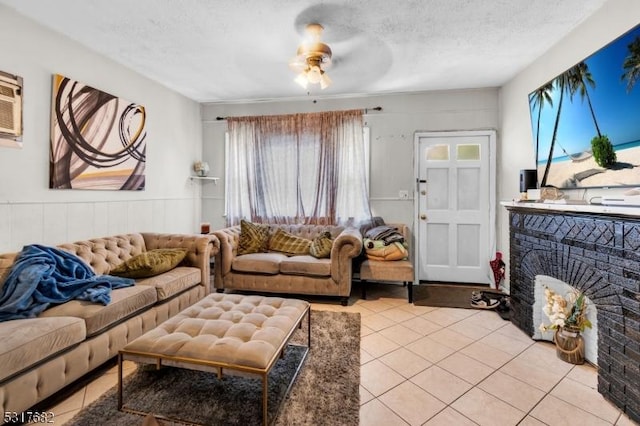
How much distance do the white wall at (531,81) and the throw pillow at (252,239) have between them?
3056 millimetres

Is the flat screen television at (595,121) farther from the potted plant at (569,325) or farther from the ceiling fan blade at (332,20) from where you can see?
the ceiling fan blade at (332,20)

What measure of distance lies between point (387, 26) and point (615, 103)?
1.70m

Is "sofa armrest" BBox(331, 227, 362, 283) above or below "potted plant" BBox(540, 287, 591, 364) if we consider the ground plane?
above

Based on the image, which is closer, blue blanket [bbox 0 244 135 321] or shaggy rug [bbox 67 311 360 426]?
shaggy rug [bbox 67 311 360 426]

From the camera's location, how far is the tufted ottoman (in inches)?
58.9

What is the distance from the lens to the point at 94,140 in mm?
2916

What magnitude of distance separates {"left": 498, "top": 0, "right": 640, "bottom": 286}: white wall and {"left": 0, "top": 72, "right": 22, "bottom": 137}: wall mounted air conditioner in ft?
14.2

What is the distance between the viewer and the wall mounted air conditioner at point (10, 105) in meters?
2.20

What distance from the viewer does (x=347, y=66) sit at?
3.28 metres

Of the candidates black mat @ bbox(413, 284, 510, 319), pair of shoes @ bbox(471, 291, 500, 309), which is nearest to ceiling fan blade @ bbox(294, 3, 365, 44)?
black mat @ bbox(413, 284, 510, 319)

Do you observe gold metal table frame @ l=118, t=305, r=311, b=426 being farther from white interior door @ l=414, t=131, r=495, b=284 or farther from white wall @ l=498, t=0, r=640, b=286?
white interior door @ l=414, t=131, r=495, b=284

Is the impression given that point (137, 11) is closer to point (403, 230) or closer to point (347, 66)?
point (347, 66)

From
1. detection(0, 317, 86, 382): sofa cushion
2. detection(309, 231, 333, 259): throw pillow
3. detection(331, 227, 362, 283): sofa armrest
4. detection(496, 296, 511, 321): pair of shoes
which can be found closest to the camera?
detection(0, 317, 86, 382): sofa cushion

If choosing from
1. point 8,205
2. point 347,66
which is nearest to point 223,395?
point 8,205
